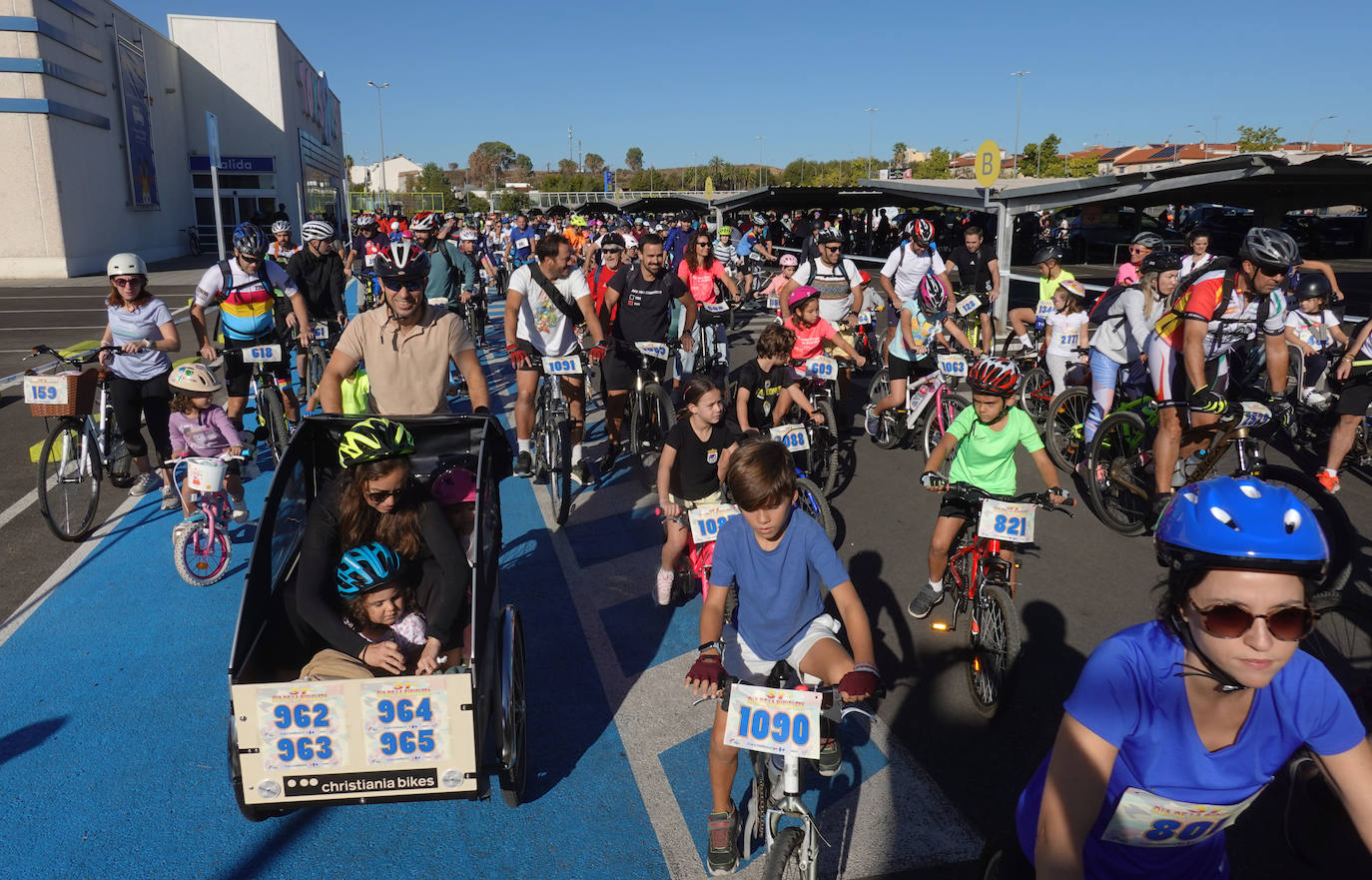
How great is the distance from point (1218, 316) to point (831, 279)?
4.54 meters

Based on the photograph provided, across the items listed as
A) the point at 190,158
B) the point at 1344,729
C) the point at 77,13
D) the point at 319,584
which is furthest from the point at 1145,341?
the point at 190,158

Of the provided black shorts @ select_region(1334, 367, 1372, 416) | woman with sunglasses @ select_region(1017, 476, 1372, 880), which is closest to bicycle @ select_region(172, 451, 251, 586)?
woman with sunglasses @ select_region(1017, 476, 1372, 880)

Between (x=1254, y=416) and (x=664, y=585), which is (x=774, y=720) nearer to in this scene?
(x=664, y=585)

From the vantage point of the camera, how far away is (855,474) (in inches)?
349

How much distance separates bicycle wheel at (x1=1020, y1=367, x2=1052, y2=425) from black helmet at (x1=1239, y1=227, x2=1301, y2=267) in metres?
4.78

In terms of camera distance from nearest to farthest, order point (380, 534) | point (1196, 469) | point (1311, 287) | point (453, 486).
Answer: point (380, 534) < point (453, 486) < point (1196, 469) < point (1311, 287)

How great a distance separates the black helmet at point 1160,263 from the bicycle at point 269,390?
7718 millimetres

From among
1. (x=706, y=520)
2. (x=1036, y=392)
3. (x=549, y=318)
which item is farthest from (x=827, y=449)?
(x=1036, y=392)

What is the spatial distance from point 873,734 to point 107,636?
173 inches

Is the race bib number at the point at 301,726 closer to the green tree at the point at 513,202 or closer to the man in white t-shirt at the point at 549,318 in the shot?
the man in white t-shirt at the point at 549,318

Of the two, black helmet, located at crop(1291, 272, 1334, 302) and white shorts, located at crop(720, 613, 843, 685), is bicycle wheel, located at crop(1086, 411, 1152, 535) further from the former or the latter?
white shorts, located at crop(720, 613, 843, 685)

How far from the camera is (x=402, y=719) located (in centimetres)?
321

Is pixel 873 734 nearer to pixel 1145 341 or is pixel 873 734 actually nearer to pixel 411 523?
pixel 411 523

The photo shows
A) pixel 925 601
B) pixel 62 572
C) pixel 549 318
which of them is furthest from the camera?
pixel 549 318
